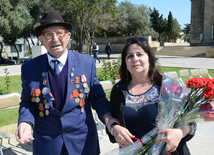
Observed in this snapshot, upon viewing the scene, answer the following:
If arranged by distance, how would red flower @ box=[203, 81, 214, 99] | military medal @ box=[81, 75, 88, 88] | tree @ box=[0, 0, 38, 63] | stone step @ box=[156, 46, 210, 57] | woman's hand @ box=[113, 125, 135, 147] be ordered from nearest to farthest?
red flower @ box=[203, 81, 214, 99] < woman's hand @ box=[113, 125, 135, 147] < military medal @ box=[81, 75, 88, 88] < tree @ box=[0, 0, 38, 63] < stone step @ box=[156, 46, 210, 57]

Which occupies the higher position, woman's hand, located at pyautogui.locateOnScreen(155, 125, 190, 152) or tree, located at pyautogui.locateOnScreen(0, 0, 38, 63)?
tree, located at pyautogui.locateOnScreen(0, 0, 38, 63)

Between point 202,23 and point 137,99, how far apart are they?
1650 inches

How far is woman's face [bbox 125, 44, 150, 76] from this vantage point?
1922 mm

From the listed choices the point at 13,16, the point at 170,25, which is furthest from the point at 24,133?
the point at 170,25

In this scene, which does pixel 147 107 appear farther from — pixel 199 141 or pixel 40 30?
pixel 199 141

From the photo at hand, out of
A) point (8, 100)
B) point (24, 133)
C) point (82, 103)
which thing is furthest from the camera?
point (8, 100)

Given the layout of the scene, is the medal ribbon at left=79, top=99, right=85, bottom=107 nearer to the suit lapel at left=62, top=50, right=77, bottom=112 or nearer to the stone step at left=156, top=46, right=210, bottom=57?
the suit lapel at left=62, top=50, right=77, bottom=112

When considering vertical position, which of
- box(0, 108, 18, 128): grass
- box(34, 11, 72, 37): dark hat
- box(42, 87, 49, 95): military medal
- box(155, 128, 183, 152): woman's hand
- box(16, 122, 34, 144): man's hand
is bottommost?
box(0, 108, 18, 128): grass

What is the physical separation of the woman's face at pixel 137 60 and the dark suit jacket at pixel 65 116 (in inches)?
17.6

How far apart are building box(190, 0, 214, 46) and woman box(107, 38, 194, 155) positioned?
3838 cm

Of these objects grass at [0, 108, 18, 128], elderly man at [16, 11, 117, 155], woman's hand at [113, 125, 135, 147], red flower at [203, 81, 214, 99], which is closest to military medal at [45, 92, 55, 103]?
elderly man at [16, 11, 117, 155]

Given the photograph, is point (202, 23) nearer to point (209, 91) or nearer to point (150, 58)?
point (150, 58)

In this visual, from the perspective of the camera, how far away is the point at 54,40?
2000mm

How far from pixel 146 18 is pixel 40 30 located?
44933mm
